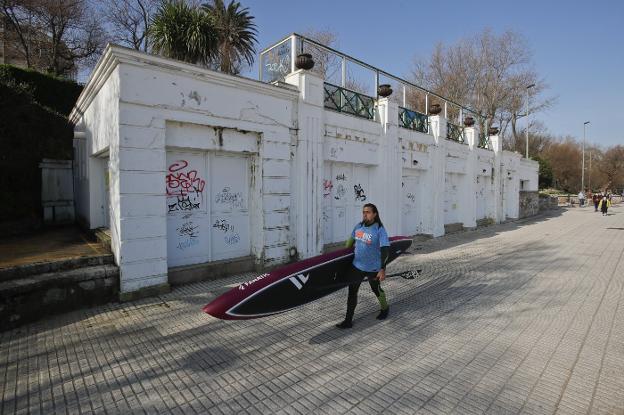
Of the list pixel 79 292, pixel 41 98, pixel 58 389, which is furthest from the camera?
pixel 41 98

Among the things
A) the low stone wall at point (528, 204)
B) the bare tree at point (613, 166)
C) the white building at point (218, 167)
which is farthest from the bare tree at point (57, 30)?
the bare tree at point (613, 166)

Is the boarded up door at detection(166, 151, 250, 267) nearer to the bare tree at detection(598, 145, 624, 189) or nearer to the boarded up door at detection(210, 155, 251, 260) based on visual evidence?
the boarded up door at detection(210, 155, 251, 260)

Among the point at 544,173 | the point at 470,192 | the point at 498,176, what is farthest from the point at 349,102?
the point at 544,173

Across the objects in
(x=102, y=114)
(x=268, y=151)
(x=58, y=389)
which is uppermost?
(x=102, y=114)

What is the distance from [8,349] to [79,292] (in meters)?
1.25

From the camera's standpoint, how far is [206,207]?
267 inches

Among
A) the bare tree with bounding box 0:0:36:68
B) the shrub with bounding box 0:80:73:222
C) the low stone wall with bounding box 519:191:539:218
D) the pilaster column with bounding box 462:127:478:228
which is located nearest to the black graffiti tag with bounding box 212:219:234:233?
the shrub with bounding box 0:80:73:222

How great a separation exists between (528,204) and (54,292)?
2450cm

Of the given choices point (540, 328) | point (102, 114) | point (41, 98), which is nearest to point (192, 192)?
point (102, 114)

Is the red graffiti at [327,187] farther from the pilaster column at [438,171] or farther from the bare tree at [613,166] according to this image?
the bare tree at [613,166]

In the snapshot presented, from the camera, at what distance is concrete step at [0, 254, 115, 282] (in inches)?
190

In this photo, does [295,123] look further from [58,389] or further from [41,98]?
[41,98]

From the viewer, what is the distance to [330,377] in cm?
337

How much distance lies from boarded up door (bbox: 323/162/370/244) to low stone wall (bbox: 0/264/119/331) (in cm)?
535
